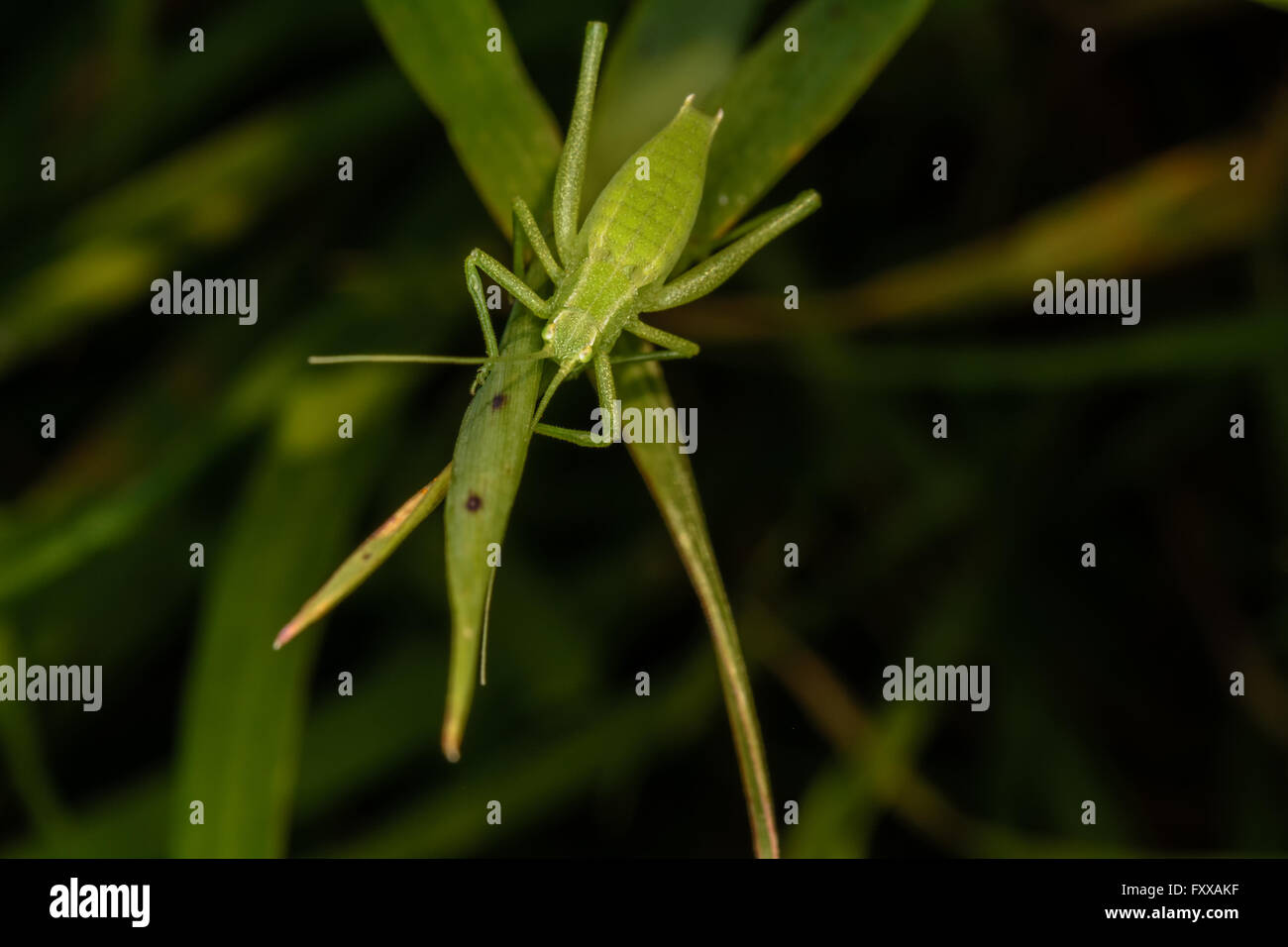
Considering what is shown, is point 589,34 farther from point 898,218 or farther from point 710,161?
point 898,218

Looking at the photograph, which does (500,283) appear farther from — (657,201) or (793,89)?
(793,89)

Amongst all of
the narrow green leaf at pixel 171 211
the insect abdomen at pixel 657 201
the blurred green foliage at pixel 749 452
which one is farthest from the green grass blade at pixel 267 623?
the insect abdomen at pixel 657 201

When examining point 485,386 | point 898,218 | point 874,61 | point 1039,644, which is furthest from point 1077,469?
point 485,386

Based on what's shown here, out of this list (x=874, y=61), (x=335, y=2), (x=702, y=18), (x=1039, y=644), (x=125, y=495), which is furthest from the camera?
(x=1039, y=644)

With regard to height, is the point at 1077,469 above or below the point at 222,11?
below

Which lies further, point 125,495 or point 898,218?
point 898,218

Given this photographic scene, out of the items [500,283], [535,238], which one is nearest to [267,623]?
[500,283]

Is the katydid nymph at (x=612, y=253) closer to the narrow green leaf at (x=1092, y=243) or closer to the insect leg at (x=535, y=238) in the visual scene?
the insect leg at (x=535, y=238)
